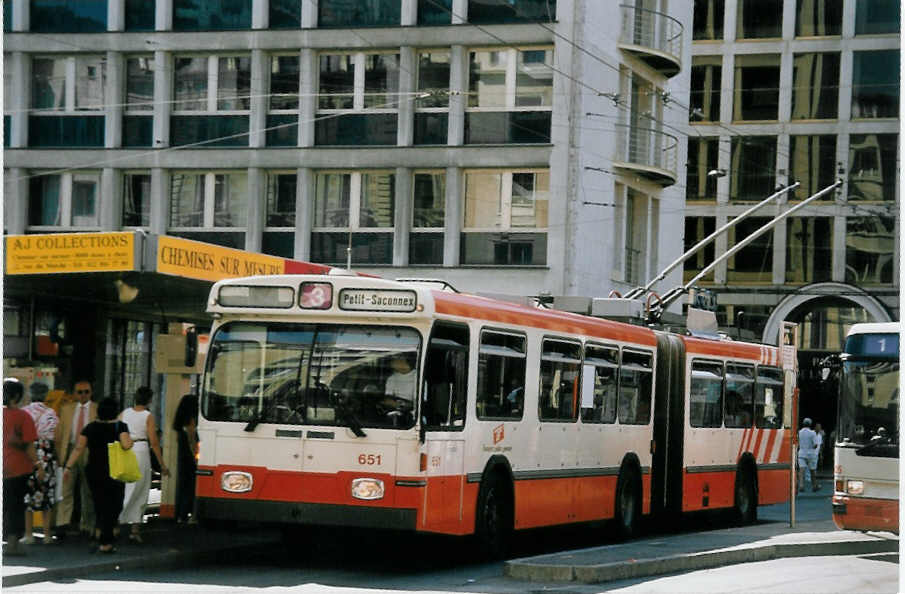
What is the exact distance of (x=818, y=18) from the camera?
53.9 metres

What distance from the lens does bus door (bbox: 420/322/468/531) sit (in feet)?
47.5

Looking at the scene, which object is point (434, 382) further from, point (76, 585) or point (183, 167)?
point (183, 167)

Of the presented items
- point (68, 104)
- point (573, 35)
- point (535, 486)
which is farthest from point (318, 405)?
point (68, 104)

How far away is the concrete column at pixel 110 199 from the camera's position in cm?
3828

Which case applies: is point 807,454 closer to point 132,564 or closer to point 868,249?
point 868,249

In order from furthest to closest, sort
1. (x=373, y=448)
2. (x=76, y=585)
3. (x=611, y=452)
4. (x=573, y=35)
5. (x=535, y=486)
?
(x=573, y=35) < (x=611, y=452) < (x=535, y=486) < (x=373, y=448) < (x=76, y=585)

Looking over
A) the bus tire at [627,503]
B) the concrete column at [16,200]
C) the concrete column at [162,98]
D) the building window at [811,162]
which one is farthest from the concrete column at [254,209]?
the building window at [811,162]

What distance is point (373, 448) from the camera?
1436 centimetres

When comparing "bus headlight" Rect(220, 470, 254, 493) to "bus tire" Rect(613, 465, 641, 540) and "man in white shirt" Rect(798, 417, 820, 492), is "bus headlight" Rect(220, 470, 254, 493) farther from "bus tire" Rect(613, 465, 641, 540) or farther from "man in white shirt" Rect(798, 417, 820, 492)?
"man in white shirt" Rect(798, 417, 820, 492)

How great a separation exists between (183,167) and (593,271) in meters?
9.55

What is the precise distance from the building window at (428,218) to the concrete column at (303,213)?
7.73 feet

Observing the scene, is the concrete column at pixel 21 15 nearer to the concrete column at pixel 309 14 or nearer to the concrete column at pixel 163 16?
the concrete column at pixel 163 16

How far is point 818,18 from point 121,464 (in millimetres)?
42909

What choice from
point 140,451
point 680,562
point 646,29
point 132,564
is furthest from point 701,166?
point 132,564
